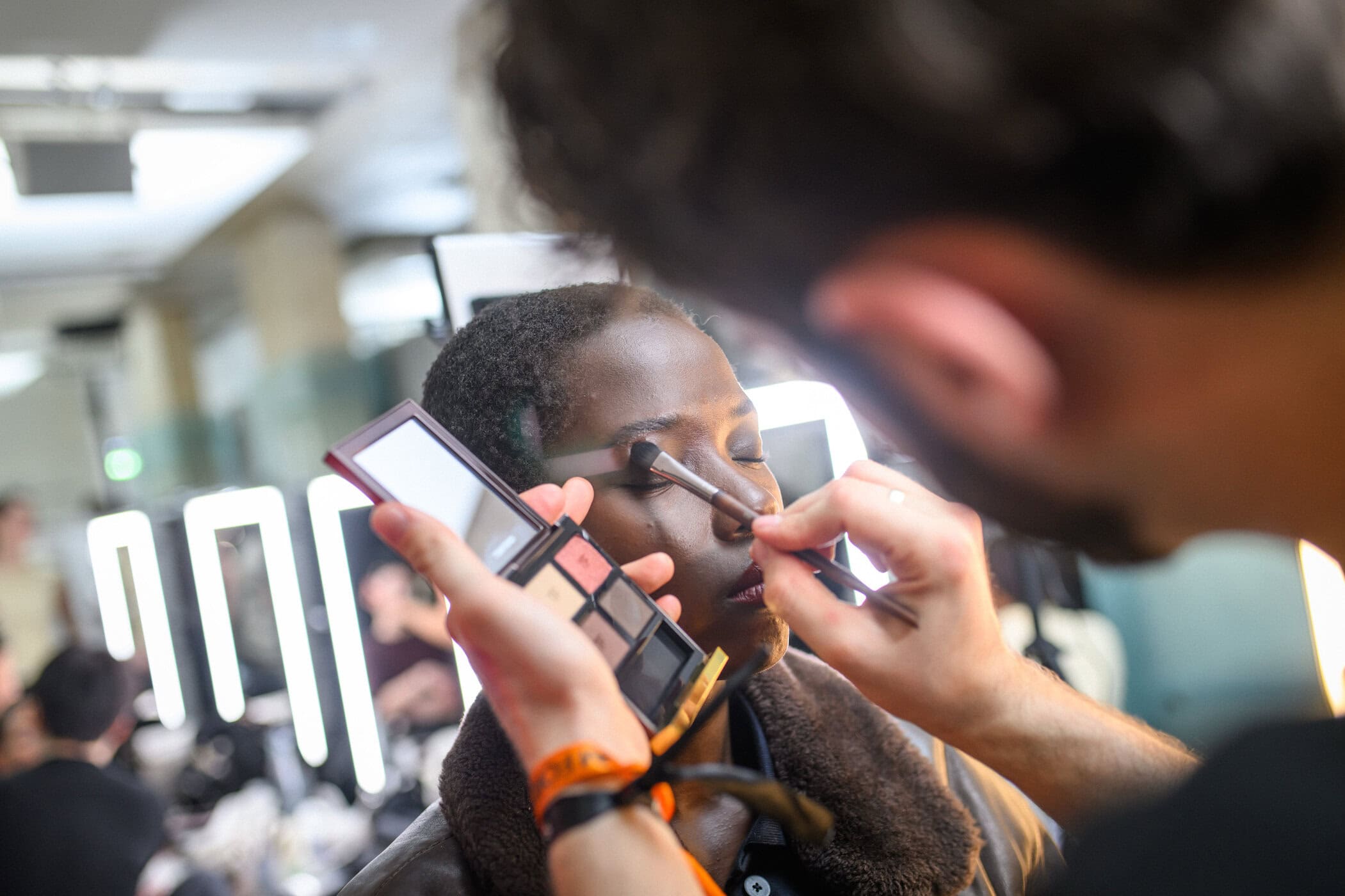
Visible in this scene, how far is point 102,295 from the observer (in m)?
5.12

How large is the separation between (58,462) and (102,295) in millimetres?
970

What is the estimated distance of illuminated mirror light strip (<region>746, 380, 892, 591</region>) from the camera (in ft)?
4.14

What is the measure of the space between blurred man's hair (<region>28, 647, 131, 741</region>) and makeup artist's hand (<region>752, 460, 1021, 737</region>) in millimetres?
2131

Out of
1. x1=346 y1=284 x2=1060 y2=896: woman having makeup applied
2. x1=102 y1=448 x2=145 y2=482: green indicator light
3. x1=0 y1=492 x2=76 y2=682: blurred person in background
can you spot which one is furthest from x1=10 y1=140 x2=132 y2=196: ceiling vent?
x1=346 y1=284 x2=1060 y2=896: woman having makeup applied

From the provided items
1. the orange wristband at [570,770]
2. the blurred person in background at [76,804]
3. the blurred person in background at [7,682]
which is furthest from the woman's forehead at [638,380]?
the blurred person in background at [7,682]

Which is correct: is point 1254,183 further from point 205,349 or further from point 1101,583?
point 205,349

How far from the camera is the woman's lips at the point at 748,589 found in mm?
758

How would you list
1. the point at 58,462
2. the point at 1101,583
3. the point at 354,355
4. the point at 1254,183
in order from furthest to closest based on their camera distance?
the point at 58,462
the point at 354,355
the point at 1101,583
the point at 1254,183

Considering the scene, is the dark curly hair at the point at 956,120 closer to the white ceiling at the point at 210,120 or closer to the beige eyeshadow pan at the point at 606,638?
the beige eyeshadow pan at the point at 606,638

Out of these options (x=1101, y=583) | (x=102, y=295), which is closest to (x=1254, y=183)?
(x=1101, y=583)

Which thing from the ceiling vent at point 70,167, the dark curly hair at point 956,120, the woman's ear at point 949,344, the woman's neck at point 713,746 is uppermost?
the ceiling vent at point 70,167

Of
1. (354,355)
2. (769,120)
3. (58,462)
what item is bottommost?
(58,462)

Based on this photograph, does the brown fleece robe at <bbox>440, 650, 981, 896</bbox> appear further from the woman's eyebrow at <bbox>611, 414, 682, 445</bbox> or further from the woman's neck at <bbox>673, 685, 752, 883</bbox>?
the woman's eyebrow at <bbox>611, 414, 682, 445</bbox>

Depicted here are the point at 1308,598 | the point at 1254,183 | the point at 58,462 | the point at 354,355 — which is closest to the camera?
the point at 1254,183
